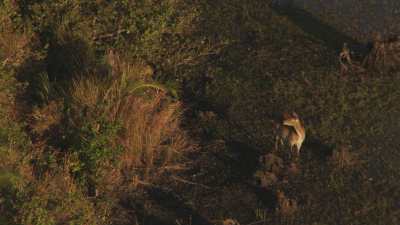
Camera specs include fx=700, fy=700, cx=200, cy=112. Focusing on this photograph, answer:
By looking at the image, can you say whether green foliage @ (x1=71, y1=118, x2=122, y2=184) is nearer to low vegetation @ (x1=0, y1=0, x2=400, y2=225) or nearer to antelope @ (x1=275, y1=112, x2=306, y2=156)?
low vegetation @ (x1=0, y1=0, x2=400, y2=225)

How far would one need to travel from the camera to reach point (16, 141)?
718 cm

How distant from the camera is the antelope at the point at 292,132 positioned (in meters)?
7.80

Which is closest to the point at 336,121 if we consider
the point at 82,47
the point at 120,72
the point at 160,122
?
the point at 160,122

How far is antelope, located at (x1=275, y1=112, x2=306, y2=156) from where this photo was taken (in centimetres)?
780

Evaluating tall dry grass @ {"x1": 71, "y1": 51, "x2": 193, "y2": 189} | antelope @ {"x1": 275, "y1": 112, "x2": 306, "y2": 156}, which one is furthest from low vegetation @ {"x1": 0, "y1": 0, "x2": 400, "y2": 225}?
antelope @ {"x1": 275, "y1": 112, "x2": 306, "y2": 156}

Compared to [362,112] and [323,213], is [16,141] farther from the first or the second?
[362,112]

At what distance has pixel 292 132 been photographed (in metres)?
7.83

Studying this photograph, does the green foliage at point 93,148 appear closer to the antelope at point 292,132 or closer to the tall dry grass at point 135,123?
the tall dry grass at point 135,123

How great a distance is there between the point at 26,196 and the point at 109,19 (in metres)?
3.66

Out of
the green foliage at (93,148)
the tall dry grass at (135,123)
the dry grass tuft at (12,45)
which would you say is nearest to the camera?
the green foliage at (93,148)

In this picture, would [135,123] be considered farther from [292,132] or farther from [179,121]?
[292,132]

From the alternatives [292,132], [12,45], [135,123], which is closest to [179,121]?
[135,123]

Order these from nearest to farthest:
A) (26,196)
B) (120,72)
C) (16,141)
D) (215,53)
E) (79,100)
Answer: (26,196)
(16,141)
(79,100)
(120,72)
(215,53)

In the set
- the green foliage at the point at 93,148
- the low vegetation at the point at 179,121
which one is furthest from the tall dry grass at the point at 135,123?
the green foliage at the point at 93,148
